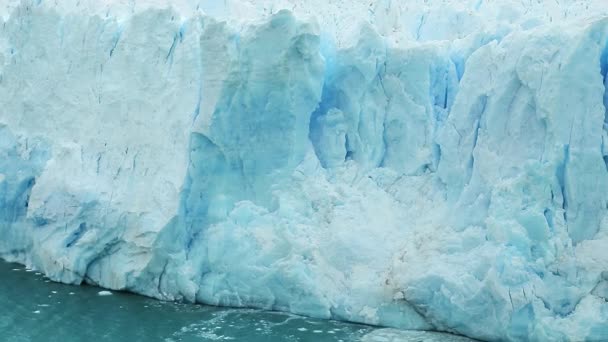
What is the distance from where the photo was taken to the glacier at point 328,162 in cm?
682

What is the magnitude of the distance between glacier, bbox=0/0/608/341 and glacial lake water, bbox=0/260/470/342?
0.19 metres

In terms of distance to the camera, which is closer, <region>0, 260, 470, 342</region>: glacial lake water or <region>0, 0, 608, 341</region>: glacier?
<region>0, 0, 608, 341</region>: glacier

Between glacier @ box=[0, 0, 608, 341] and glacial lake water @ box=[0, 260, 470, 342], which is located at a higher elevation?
glacier @ box=[0, 0, 608, 341]

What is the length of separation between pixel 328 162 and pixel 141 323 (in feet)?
7.95

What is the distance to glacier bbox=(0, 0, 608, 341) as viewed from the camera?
22.4 feet

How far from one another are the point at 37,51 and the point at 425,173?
15.7 ft

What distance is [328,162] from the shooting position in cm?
808

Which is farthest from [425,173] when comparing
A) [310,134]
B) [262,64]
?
[262,64]

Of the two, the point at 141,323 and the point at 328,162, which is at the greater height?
the point at 328,162

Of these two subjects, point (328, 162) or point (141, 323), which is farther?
point (328, 162)

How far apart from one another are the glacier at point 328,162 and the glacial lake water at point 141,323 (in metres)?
0.19

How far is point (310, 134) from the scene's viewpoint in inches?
324

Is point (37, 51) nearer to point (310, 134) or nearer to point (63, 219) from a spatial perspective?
point (63, 219)

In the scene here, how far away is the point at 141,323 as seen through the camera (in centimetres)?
745
